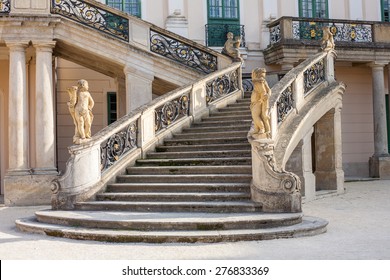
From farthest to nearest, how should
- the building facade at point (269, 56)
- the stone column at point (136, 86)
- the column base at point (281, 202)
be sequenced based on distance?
the building facade at point (269, 56) < the stone column at point (136, 86) < the column base at point (281, 202)

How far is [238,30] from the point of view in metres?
18.4

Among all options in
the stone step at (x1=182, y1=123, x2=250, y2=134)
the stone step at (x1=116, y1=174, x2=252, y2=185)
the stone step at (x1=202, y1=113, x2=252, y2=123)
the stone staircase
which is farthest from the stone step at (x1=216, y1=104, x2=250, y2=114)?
the stone step at (x1=116, y1=174, x2=252, y2=185)

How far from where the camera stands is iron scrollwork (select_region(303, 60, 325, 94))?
1273cm

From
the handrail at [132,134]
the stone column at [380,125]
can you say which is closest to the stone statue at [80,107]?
the handrail at [132,134]

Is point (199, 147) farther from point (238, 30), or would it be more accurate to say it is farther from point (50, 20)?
point (238, 30)

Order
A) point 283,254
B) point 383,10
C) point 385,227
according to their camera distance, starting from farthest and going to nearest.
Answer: point 383,10, point 385,227, point 283,254

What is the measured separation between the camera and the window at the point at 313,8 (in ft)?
63.1

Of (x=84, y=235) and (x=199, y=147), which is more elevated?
(x=199, y=147)

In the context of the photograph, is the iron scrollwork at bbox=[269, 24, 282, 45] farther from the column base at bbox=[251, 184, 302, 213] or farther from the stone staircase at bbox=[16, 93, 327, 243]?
the column base at bbox=[251, 184, 302, 213]

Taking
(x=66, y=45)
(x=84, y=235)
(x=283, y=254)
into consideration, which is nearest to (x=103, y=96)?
(x=66, y=45)

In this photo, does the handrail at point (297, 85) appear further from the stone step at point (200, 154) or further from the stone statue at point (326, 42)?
the stone step at point (200, 154)

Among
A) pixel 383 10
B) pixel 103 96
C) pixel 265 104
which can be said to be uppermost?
pixel 383 10

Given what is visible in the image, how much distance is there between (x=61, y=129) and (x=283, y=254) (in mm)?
11673

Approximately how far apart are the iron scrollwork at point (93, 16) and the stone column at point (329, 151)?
5350 millimetres
